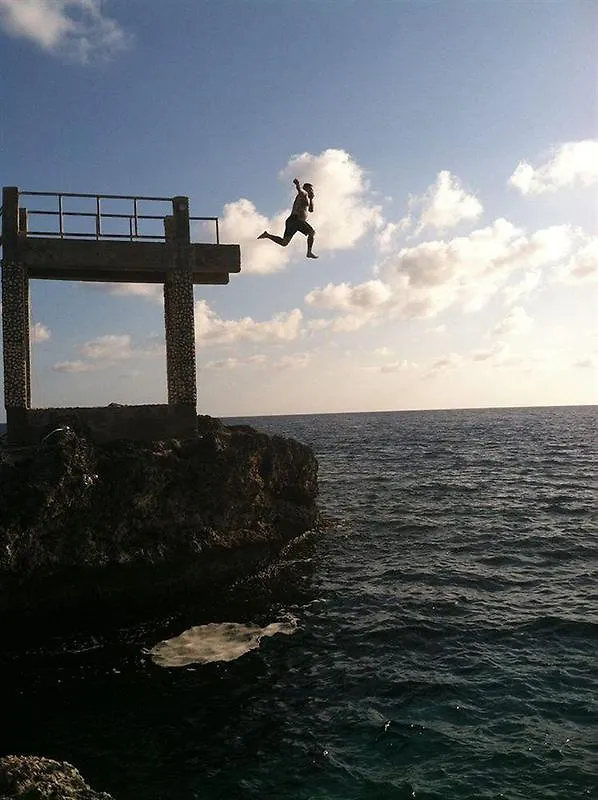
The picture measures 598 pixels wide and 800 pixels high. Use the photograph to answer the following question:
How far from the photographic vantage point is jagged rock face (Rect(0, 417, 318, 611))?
17.2 meters

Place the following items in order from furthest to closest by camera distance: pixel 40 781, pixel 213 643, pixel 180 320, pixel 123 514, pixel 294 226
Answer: pixel 180 320 < pixel 123 514 < pixel 294 226 < pixel 213 643 < pixel 40 781

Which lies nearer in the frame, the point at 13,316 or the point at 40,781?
the point at 40,781

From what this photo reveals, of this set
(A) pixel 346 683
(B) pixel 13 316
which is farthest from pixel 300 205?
(A) pixel 346 683

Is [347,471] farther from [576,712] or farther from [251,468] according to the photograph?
[576,712]

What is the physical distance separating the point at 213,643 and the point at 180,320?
12.0 metres

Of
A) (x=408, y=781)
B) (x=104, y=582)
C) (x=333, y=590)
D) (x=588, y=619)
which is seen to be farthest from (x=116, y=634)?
(x=588, y=619)

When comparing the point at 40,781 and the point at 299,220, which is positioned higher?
the point at 299,220

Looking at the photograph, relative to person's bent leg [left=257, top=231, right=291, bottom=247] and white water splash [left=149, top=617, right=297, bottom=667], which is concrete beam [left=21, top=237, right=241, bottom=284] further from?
white water splash [left=149, top=617, right=297, bottom=667]

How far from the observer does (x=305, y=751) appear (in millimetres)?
11016

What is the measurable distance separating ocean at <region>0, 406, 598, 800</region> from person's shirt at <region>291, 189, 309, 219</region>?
39.0ft

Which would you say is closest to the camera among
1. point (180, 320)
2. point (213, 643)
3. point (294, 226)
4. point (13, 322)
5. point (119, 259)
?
point (213, 643)

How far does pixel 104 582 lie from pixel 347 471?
34.3 meters

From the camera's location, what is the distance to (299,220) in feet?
53.4

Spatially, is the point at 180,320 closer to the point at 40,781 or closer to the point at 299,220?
the point at 299,220
